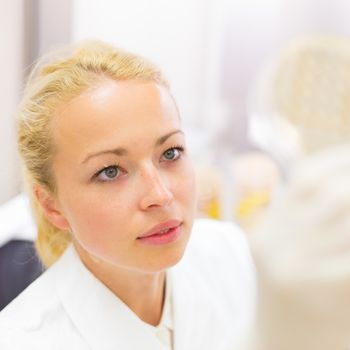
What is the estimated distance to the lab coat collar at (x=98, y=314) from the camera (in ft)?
2.48

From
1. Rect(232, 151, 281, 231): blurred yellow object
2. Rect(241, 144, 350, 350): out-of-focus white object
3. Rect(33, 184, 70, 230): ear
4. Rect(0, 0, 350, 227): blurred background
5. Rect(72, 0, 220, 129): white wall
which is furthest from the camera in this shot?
Rect(232, 151, 281, 231): blurred yellow object

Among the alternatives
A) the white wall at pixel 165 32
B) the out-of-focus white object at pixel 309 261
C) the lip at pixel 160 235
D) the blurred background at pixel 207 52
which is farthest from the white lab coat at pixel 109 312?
the white wall at pixel 165 32

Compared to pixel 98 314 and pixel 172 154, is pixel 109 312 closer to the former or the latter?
pixel 98 314

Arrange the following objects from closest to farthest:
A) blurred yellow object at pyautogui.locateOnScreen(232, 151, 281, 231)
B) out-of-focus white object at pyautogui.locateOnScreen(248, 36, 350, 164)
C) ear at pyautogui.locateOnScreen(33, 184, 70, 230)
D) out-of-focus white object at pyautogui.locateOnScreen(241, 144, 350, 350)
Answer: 1. out-of-focus white object at pyautogui.locateOnScreen(241, 144, 350, 350)
2. ear at pyautogui.locateOnScreen(33, 184, 70, 230)
3. blurred yellow object at pyautogui.locateOnScreen(232, 151, 281, 231)
4. out-of-focus white object at pyautogui.locateOnScreen(248, 36, 350, 164)

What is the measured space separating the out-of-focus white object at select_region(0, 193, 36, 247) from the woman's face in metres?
0.27

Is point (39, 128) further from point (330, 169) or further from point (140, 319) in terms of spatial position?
point (330, 169)

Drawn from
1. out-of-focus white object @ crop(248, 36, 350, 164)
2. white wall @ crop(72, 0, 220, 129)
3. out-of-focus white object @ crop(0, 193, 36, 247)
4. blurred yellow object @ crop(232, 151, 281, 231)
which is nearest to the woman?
out-of-focus white object @ crop(0, 193, 36, 247)

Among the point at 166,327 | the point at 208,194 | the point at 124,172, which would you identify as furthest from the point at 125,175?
the point at 208,194

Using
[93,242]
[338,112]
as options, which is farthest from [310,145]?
[93,242]

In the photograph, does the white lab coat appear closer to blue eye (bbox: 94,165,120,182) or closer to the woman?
the woman

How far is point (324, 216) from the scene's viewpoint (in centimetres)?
35

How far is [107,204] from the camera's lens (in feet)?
2.27

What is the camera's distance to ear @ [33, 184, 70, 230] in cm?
77

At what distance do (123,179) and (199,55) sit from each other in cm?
167
